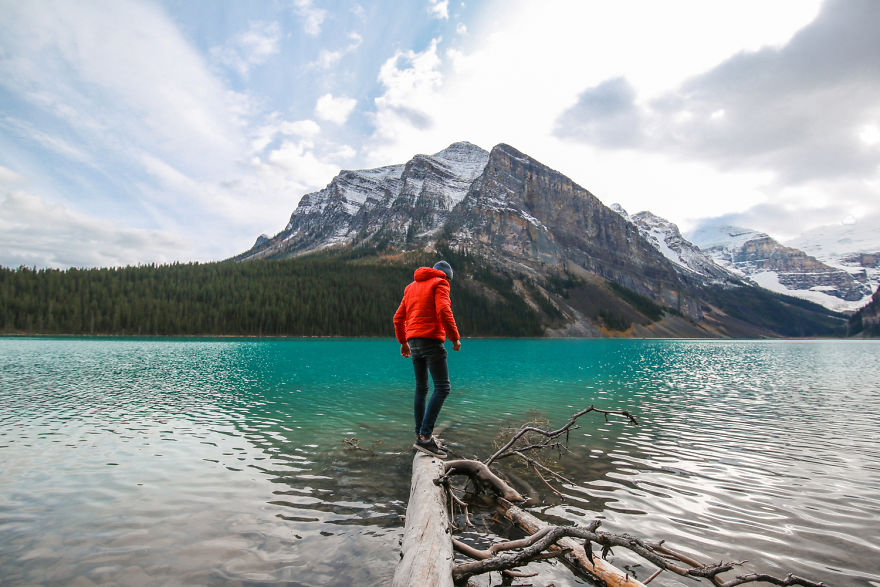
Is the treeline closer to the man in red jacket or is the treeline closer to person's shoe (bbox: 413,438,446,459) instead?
the man in red jacket

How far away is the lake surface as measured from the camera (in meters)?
5.47

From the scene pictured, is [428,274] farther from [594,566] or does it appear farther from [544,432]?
[594,566]

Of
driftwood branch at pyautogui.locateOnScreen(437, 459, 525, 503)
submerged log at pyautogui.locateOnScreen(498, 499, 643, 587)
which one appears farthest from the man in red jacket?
submerged log at pyautogui.locateOnScreen(498, 499, 643, 587)

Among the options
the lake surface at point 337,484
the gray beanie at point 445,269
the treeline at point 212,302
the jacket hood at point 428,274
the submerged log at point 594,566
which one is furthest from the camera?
the treeline at point 212,302

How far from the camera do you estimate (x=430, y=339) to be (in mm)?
8953

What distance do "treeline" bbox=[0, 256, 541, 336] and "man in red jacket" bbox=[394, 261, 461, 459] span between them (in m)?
124

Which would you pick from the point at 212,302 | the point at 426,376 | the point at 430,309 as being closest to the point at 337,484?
the point at 426,376

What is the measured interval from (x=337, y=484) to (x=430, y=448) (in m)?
2.05

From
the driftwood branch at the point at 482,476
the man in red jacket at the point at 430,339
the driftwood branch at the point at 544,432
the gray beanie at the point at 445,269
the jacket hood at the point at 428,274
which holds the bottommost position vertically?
the driftwood branch at the point at 482,476

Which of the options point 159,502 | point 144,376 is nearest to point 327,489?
point 159,502

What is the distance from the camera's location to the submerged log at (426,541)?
4.05m

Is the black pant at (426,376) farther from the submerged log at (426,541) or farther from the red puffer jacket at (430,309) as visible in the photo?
the submerged log at (426,541)

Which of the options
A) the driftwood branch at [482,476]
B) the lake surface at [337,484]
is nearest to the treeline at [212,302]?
the lake surface at [337,484]

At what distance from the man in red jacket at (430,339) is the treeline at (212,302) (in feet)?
408
